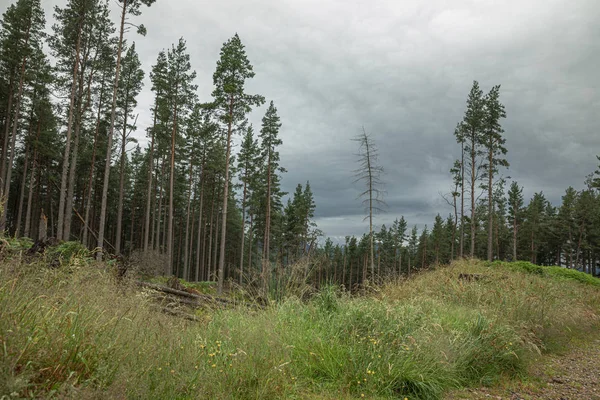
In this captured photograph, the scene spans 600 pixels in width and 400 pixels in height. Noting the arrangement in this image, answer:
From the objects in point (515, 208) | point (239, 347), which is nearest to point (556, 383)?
point (239, 347)

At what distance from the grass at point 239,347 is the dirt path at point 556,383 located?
23 cm

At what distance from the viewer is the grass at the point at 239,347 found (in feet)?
8.07

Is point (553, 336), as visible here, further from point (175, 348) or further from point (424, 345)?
point (175, 348)

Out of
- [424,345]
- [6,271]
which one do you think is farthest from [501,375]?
[6,271]

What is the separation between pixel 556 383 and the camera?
501cm

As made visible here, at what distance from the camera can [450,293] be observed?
8945 millimetres

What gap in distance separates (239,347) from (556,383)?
5.00 m

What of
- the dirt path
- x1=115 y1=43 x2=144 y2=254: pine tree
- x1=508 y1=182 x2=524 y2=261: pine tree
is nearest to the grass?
the dirt path

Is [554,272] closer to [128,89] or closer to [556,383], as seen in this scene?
[556,383]

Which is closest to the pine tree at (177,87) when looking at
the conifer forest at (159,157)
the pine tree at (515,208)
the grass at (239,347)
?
the conifer forest at (159,157)

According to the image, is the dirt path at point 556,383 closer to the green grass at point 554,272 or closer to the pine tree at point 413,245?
the green grass at point 554,272

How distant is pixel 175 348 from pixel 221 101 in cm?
1861

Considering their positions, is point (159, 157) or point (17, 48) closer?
point (17, 48)

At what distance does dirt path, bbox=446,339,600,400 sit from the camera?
171 inches
